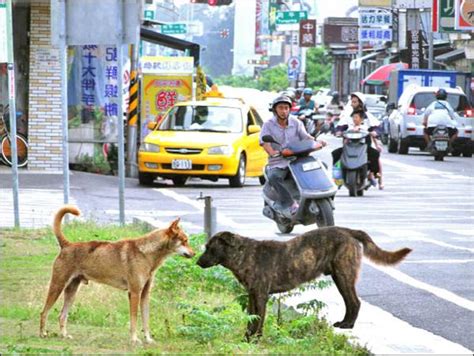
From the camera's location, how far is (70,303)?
9.75 meters

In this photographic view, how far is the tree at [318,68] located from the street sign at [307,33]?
57.7 ft

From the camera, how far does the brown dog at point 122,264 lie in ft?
30.7

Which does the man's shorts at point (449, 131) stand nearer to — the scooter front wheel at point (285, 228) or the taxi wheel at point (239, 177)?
the taxi wheel at point (239, 177)

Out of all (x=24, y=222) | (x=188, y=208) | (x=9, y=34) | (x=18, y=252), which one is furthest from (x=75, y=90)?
(x=18, y=252)

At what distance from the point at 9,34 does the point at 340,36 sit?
8261 centimetres

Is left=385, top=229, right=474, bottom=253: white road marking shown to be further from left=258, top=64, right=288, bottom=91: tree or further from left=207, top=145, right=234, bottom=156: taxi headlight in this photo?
left=258, top=64, right=288, bottom=91: tree

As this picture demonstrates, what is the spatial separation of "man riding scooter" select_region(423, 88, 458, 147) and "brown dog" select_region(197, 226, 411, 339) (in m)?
29.3

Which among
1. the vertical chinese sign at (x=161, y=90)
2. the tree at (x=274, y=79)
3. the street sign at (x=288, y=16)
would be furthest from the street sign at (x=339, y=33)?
the vertical chinese sign at (x=161, y=90)

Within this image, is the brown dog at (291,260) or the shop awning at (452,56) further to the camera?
the shop awning at (452,56)

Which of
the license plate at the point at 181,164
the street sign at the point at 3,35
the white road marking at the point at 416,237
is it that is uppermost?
the street sign at the point at 3,35

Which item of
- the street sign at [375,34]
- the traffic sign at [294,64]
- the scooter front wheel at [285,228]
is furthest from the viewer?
the traffic sign at [294,64]

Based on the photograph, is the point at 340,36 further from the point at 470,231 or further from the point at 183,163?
the point at 470,231

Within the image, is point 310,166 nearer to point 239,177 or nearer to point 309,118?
point 239,177

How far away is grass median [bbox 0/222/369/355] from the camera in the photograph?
9266 millimetres
